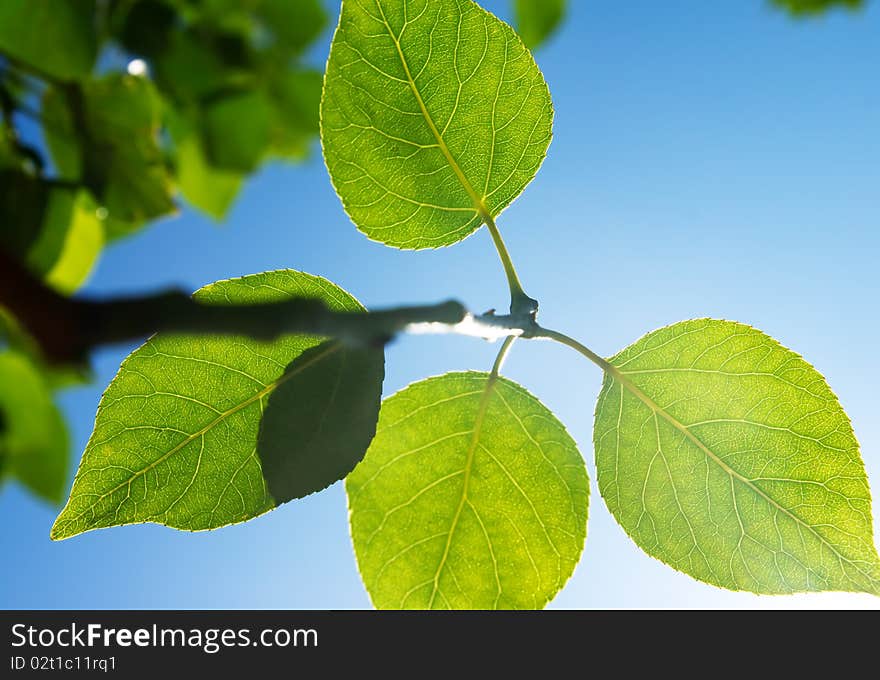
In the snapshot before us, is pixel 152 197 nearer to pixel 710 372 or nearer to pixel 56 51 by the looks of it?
pixel 56 51

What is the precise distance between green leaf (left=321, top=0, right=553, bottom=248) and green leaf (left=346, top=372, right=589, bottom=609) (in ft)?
0.48

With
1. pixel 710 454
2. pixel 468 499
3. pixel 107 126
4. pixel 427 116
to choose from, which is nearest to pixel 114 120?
pixel 107 126

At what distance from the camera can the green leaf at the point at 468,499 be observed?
2.09 feet

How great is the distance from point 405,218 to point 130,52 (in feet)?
2.65

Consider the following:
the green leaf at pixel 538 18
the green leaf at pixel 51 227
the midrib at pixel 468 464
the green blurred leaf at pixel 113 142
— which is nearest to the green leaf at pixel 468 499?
the midrib at pixel 468 464

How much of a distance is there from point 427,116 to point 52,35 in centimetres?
67

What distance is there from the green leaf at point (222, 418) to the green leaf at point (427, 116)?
12 cm

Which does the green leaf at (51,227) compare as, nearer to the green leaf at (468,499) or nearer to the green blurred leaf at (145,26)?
the green blurred leaf at (145,26)

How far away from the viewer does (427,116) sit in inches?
23.1

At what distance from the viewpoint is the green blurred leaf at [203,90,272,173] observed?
1.30 metres

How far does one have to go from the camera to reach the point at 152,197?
1157 mm

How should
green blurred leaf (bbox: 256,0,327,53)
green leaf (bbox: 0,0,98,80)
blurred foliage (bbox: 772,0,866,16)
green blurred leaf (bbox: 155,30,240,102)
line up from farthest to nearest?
blurred foliage (bbox: 772,0,866,16), green blurred leaf (bbox: 256,0,327,53), green blurred leaf (bbox: 155,30,240,102), green leaf (bbox: 0,0,98,80)

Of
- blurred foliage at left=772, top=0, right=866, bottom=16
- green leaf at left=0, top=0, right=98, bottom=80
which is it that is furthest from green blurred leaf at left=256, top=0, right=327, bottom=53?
blurred foliage at left=772, top=0, right=866, bottom=16

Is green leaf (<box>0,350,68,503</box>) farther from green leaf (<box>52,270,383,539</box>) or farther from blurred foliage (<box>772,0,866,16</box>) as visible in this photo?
blurred foliage (<box>772,0,866,16</box>)
